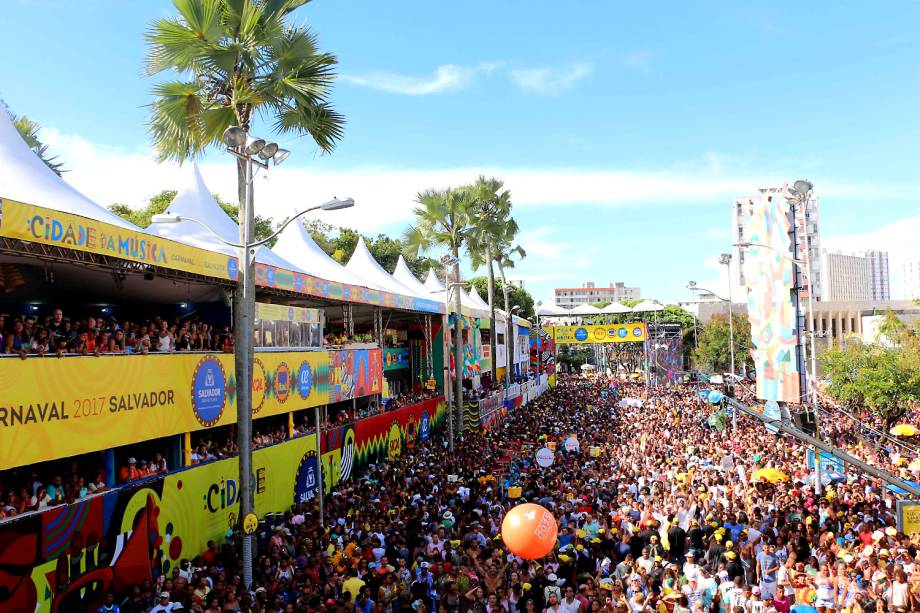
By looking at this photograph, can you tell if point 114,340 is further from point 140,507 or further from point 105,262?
point 140,507

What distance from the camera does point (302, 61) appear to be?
13.3 m

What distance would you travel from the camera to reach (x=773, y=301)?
62.5 ft

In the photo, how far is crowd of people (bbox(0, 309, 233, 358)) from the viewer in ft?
34.0

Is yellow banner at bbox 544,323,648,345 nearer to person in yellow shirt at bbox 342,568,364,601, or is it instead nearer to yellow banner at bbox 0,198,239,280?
yellow banner at bbox 0,198,239,280

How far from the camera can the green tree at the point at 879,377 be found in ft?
89.1

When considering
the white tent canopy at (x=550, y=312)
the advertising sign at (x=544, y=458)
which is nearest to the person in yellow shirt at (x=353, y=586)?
the advertising sign at (x=544, y=458)

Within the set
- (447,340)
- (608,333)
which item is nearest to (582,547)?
(447,340)

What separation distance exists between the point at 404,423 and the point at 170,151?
14.5 meters

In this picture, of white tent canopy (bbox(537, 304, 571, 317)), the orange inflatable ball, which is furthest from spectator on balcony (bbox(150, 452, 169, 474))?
white tent canopy (bbox(537, 304, 571, 317))

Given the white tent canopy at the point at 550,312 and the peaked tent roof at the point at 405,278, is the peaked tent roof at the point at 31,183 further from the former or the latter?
the white tent canopy at the point at 550,312

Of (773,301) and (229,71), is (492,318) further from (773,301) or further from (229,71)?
(229,71)

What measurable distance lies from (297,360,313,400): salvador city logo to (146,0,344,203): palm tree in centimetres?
674

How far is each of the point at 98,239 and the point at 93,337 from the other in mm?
1673

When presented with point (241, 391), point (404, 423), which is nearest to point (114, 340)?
point (241, 391)
